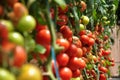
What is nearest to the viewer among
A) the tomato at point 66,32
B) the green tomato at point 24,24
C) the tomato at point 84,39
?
the green tomato at point 24,24

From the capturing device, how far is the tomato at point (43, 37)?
35.1 inches

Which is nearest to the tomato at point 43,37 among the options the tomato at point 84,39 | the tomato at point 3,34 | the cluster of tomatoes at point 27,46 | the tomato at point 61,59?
the cluster of tomatoes at point 27,46

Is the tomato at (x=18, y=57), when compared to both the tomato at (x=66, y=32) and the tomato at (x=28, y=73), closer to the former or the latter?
the tomato at (x=28, y=73)

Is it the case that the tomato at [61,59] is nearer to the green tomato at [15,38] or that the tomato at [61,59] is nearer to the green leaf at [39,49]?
the green leaf at [39,49]

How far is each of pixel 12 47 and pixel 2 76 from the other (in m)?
0.06

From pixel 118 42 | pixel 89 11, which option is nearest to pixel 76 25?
pixel 89 11

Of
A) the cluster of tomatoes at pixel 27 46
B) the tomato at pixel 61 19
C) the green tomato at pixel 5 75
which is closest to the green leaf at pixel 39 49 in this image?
the cluster of tomatoes at pixel 27 46

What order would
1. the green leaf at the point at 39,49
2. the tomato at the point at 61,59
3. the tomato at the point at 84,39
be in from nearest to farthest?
the green leaf at the point at 39,49 → the tomato at the point at 61,59 → the tomato at the point at 84,39

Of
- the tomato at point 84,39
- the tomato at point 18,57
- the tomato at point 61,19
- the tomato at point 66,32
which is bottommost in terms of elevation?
the tomato at point 18,57

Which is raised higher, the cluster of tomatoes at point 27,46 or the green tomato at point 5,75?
the cluster of tomatoes at point 27,46

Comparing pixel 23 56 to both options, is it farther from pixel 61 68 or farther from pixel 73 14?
pixel 73 14

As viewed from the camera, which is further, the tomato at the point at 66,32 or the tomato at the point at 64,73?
the tomato at the point at 66,32

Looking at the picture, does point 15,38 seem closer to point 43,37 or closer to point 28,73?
point 28,73

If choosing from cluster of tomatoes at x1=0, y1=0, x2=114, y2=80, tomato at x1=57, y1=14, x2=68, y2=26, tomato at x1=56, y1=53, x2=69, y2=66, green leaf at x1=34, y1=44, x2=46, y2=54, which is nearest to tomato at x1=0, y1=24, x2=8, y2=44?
cluster of tomatoes at x1=0, y1=0, x2=114, y2=80
